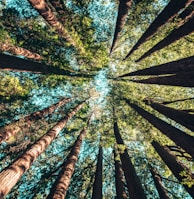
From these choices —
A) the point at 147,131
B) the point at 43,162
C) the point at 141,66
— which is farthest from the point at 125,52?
the point at 43,162

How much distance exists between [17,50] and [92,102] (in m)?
8.68

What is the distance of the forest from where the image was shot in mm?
9727

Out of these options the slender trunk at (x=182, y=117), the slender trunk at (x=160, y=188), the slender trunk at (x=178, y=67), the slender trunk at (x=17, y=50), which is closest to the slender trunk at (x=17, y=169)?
the slender trunk at (x=17, y=50)

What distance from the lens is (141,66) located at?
1875 cm

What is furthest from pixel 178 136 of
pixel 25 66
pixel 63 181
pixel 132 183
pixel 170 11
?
pixel 25 66

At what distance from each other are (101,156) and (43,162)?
3846 millimetres

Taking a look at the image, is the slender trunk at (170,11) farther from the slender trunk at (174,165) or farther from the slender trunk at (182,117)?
the slender trunk at (174,165)

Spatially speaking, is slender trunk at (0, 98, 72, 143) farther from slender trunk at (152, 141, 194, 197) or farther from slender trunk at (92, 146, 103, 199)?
slender trunk at (152, 141, 194, 197)

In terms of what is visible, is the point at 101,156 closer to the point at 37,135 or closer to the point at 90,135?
the point at 90,135

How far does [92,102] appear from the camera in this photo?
18594 mm

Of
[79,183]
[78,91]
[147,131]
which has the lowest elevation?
[79,183]

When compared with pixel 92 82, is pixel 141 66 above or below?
above

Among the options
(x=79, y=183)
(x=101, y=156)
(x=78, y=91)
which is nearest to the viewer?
(x=79, y=183)

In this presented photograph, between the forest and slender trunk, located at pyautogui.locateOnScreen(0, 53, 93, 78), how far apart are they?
0.05 m
